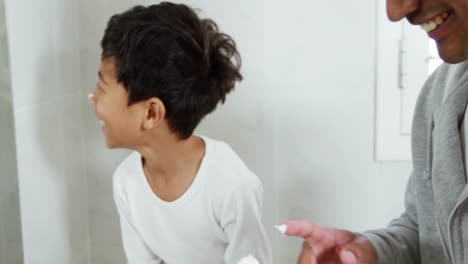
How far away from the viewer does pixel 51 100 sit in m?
1.43

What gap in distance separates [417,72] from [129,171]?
0.65 meters

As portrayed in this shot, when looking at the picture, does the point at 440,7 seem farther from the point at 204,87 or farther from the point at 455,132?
the point at 204,87

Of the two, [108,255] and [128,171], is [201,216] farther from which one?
[108,255]

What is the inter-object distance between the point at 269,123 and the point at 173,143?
0.34m

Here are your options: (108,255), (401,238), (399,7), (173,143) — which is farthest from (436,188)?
(108,255)

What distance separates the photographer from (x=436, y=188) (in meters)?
0.90

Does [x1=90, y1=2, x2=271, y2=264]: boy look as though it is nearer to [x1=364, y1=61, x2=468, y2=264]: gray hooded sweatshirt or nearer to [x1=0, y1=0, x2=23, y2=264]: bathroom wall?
[x1=0, y1=0, x2=23, y2=264]: bathroom wall

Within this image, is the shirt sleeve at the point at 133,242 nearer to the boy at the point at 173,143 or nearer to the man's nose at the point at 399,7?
the boy at the point at 173,143

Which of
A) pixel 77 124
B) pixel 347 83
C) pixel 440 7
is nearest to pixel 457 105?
pixel 440 7

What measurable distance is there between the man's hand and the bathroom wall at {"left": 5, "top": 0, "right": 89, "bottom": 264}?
62 cm

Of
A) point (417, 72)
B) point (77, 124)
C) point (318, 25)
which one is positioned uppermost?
point (318, 25)

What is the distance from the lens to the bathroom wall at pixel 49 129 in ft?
4.25

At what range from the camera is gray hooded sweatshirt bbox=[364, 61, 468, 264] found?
870 millimetres

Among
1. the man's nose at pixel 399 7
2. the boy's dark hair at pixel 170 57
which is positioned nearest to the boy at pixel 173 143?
the boy's dark hair at pixel 170 57
